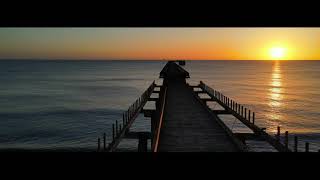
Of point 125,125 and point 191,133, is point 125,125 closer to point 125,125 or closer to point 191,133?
point 125,125

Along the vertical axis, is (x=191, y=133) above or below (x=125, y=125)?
above

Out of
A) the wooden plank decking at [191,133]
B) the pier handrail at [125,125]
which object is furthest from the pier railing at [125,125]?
the wooden plank decking at [191,133]

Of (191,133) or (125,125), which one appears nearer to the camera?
(191,133)

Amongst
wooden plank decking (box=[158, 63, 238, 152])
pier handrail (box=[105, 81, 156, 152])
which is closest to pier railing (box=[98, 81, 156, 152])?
pier handrail (box=[105, 81, 156, 152])

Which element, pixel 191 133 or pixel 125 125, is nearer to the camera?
pixel 191 133

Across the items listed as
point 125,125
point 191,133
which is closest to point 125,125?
point 125,125

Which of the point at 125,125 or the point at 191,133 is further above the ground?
the point at 191,133

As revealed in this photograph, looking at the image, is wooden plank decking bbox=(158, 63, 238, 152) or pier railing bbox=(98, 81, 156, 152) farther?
pier railing bbox=(98, 81, 156, 152)

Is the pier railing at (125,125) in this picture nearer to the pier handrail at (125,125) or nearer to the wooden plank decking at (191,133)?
the pier handrail at (125,125)

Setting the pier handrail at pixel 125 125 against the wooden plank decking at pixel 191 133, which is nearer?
the wooden plank decking at pixel 191 133

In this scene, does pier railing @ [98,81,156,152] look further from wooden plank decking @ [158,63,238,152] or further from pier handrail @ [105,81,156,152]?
wooden plank decking @ [158,63,238,152]

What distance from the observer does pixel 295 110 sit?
5612 cm

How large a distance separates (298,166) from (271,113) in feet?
176
